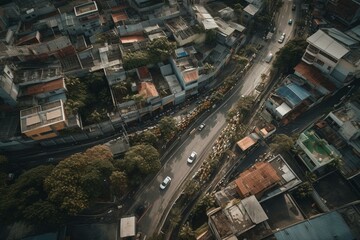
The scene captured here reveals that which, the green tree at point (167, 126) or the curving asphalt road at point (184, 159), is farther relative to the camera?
the green tree at point (167, 126)

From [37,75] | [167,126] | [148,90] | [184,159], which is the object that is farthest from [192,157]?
[37,75]

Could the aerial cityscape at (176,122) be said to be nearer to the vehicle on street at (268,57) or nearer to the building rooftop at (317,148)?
the building rooftop at (317,148)

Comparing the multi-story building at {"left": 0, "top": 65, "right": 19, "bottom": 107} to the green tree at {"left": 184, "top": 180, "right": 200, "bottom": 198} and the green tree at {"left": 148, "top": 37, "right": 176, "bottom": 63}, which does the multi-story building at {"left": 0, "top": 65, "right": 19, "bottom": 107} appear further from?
the green tree at {"left": 184, "top": 180, "right": 200, "bottom": 198}

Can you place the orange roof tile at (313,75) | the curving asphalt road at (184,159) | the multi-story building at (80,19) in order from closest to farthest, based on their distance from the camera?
the curving asphalt road at (184,159) < the orange roof tile at (313,75) < the multi-story building at (80,19)

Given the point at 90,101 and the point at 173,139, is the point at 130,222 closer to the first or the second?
the point at 173,139

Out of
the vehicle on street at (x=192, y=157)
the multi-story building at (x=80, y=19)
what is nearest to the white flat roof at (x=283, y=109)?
the vehicle on street at (x=192, y=157)

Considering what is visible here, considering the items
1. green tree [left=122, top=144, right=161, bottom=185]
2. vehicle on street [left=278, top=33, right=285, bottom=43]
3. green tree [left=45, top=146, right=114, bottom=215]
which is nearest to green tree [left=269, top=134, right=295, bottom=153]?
green tree [left=122, top=144, right=161, bottom=185]
